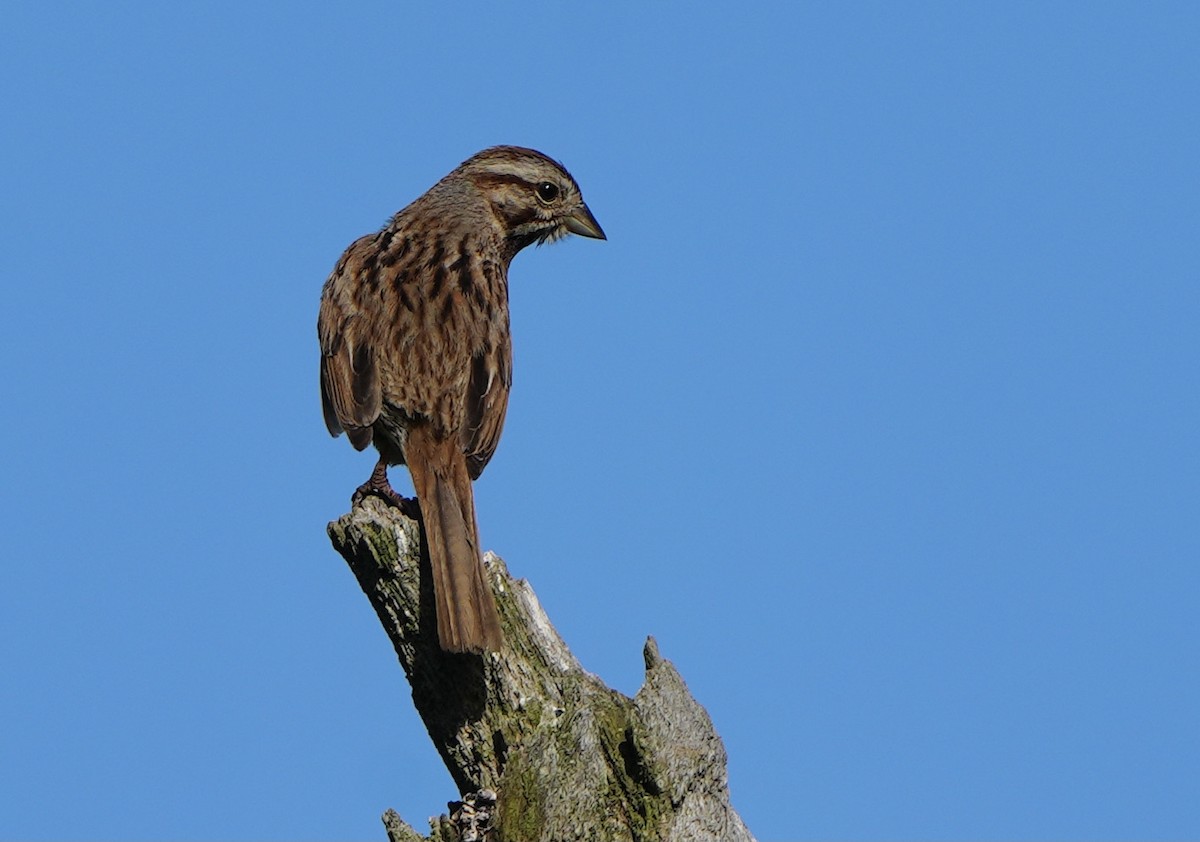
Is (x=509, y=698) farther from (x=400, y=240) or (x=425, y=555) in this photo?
(x=400, y=240)

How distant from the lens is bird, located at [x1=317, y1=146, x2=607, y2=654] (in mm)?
6852

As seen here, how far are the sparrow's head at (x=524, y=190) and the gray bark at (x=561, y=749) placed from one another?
441 centimetres

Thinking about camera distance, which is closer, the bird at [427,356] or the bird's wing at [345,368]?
the bird at [427,356]

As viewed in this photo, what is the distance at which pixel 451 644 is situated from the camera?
523 centimetres

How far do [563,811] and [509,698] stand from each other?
0.61 m

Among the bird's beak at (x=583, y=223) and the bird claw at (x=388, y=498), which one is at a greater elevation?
the bird's beak at (x=583, y=223)

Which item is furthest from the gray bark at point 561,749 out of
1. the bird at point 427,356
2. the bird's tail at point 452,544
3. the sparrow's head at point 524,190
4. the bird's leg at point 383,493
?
the sparrow's head at point 524,190

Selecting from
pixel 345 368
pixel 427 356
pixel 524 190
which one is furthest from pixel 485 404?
pixel 524 190

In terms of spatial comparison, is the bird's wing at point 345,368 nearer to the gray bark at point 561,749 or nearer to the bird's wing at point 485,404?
the bird's wing at point 485,404

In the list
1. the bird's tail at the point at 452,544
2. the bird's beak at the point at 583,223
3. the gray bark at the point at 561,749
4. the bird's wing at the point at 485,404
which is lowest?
the gray bark at the point at 561,749

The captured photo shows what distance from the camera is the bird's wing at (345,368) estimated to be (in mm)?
7375

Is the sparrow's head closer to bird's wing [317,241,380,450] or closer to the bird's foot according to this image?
bird's wing [317,241,380,450]

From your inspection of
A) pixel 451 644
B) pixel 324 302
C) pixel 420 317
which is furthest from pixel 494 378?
pixel 451 644

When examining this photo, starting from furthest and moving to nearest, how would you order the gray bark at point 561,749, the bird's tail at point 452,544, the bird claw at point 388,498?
1. the bird claw at point 388,498
2. the bird's tail at point 452,544
3. the gray bark at point 561,749
